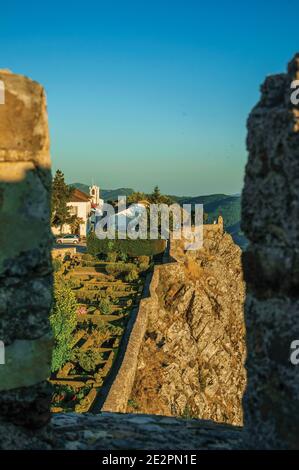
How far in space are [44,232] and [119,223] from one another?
32051mm

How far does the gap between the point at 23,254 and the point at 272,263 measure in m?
1.41

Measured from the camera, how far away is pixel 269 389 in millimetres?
2684

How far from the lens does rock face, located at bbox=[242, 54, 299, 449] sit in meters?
2.62

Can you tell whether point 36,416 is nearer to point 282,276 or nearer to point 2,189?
point 2,189

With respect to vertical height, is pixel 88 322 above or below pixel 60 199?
below

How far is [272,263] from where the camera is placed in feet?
8.81

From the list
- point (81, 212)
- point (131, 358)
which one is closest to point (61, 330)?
point (131, 358)

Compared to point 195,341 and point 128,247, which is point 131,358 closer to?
point 195,341

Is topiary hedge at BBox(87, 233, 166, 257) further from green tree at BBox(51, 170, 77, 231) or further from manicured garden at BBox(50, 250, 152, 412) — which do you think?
green tree at BBox(51, 170, 77, 231)

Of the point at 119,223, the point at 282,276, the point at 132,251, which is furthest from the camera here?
the point at 119,223

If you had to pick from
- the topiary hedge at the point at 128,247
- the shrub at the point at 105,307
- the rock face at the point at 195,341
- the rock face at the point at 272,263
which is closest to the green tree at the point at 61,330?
the rock face at the point at 195,341
